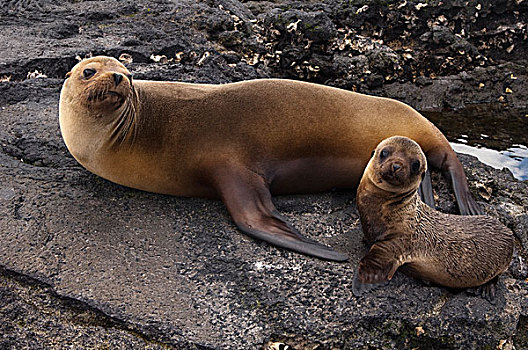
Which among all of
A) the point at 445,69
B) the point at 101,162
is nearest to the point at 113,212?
the point at 101,162

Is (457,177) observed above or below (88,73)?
below

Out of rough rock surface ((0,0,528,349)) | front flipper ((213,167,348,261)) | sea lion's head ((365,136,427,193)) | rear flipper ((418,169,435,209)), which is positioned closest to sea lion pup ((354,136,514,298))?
sea lion's head ((365,136,427,193))

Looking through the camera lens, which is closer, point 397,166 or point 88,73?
point 397,166

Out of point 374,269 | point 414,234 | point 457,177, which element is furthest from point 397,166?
point 457,177

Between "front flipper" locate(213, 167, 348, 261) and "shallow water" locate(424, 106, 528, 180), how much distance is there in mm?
3029

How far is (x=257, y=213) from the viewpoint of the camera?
3727 mm

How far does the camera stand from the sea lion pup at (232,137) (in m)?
3.76

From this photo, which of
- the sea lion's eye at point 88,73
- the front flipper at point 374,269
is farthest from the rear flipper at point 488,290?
the sea lion's eye at point 88,73

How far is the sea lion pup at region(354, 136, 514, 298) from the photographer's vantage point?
354 centimetres

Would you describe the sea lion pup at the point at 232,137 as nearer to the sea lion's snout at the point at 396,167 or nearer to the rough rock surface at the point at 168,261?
the rough rock surface at the point at 168,261

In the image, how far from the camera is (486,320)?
3402 millimetres

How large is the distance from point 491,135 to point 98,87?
15.3ft

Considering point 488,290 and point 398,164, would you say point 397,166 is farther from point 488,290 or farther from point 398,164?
point 488,290

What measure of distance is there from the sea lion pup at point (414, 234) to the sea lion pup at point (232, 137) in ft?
1.07
